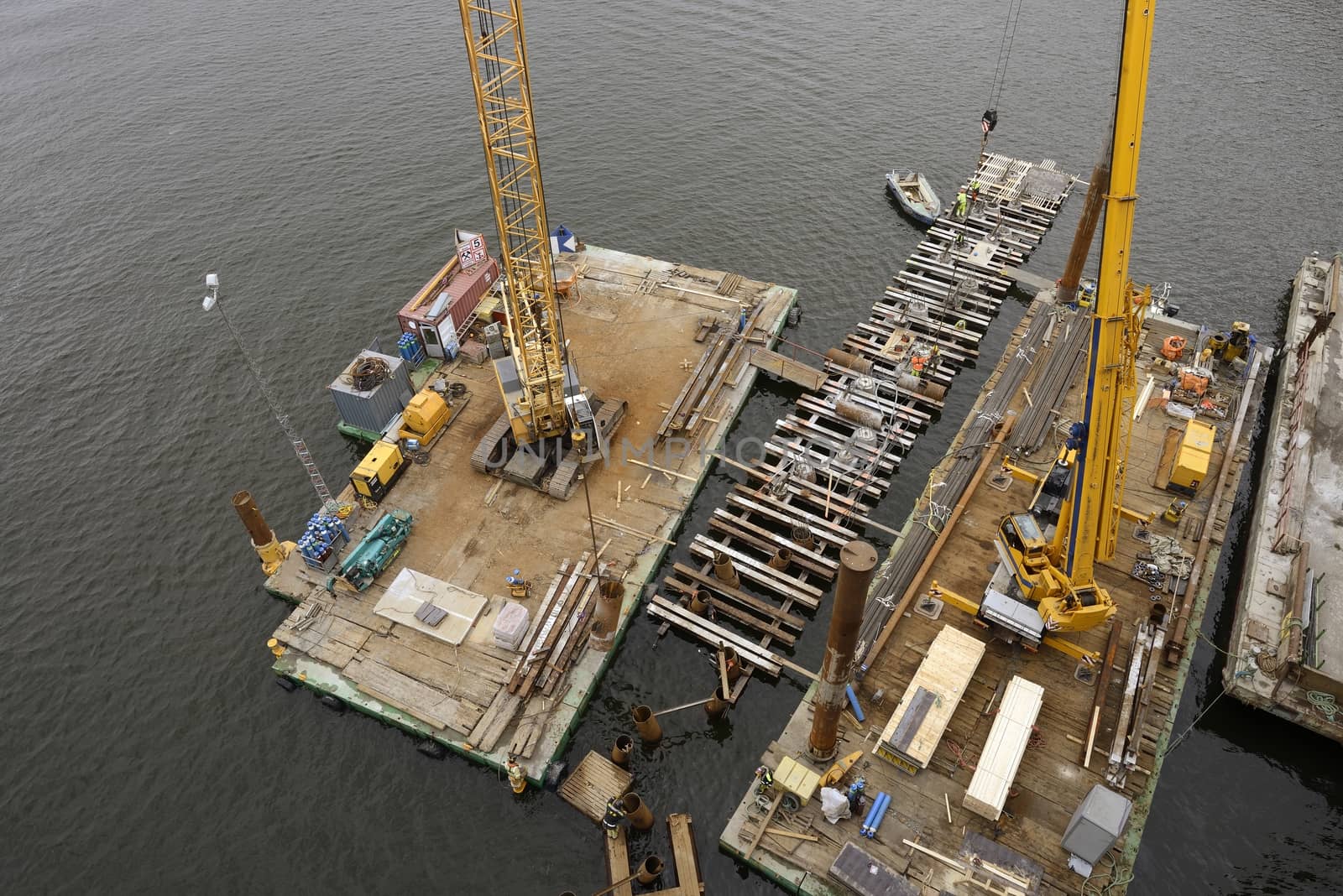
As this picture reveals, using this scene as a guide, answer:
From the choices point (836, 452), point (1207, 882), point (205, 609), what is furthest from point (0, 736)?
point (1207, 882)

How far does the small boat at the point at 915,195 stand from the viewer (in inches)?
2458

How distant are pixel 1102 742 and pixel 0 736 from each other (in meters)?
47.7

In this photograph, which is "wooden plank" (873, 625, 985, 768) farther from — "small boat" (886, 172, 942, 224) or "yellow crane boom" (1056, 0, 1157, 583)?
"small boat" (886, 172, 942, 224)

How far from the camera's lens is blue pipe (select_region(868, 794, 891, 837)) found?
30062mm

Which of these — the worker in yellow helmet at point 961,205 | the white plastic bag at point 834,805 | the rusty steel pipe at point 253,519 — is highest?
the worker in yellow helmet at point 961,205

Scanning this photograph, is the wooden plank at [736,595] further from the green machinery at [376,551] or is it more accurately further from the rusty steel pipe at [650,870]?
the green machinery at [376,551]

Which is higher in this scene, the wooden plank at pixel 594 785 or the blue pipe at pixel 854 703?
the blue pipe at pixel 854 703

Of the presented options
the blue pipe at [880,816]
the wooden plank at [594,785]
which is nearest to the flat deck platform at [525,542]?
the wooden plank at [594,785]

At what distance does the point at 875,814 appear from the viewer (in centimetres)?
3036

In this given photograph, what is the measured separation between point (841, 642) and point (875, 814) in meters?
8.98

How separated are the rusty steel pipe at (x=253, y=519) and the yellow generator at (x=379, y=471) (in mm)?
4657

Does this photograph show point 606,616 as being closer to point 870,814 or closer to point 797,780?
point 797,780

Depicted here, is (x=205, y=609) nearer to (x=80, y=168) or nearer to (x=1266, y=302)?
(x=80, y=168)

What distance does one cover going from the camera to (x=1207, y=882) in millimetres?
30703
